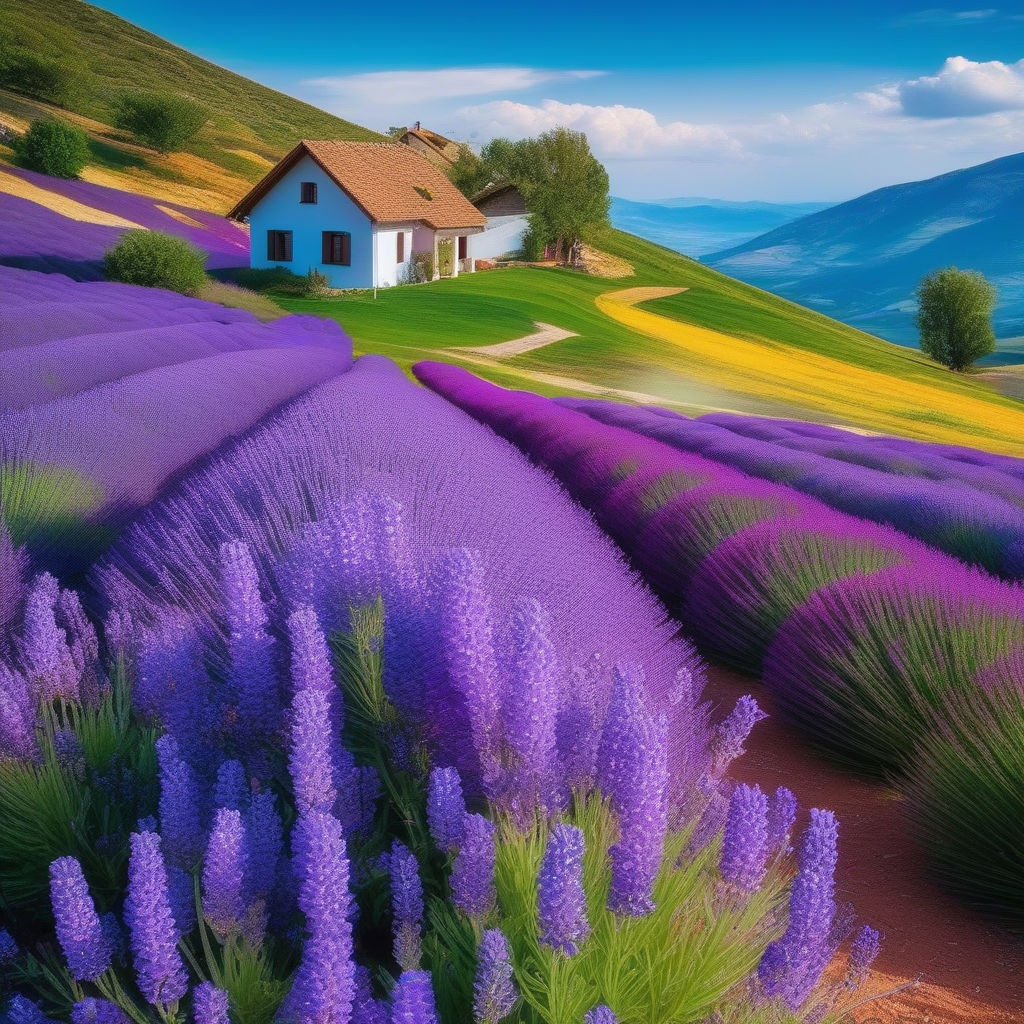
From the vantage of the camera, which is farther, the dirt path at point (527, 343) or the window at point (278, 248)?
the window at point (278, 248)

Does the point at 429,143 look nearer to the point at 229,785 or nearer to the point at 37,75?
the point at 37,75

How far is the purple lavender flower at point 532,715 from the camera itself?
143 centimetres

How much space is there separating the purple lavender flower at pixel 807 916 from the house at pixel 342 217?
31.3 meters

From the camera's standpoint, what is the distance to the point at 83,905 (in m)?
1.20

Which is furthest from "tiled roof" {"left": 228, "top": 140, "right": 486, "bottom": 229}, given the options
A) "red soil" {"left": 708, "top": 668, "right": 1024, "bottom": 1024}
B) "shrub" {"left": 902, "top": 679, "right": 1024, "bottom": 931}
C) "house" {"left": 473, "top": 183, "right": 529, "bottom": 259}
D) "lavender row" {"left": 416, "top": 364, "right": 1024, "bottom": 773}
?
"shrub" {"left": 902, "top": 679, "right": 1024, "bottom": 931}

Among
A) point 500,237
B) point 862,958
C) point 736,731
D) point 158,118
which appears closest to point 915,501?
point 736,731

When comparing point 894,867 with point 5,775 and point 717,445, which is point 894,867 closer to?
point 5,775

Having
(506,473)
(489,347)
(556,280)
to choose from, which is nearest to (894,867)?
(506,473)

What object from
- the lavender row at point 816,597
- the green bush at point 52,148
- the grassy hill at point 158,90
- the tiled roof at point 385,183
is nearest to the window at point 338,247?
the tiled roof at point 385,183

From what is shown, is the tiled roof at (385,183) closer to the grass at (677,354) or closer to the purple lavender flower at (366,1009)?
the grass at (677,354)

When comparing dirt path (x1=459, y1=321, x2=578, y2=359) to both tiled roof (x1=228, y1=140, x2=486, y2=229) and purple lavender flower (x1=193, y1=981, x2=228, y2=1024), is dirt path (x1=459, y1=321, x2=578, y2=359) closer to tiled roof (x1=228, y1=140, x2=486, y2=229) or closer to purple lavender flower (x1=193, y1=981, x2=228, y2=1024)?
tiled roof (x1=228, y1=140, x2=486, y2=229)

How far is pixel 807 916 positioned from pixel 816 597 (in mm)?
2657

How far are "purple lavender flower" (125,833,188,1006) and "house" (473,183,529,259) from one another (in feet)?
153

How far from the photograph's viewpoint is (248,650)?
1.73 metres
